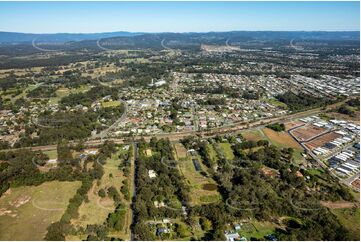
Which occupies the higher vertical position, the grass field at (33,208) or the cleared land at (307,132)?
the grass field at (33,208)

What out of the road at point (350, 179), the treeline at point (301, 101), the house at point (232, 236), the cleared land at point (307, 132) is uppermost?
the house at point (232, 236)

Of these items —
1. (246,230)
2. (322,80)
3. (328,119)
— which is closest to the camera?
(246,230)

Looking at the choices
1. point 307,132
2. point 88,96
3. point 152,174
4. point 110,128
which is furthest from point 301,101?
point 88,96

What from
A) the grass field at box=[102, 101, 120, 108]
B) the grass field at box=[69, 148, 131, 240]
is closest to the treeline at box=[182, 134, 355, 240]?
the grass field at box=[69, 148, 131, 240]

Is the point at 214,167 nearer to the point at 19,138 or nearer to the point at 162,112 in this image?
the point at 162,112

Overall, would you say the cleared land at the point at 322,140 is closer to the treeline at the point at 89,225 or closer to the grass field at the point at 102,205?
the grass field at the point at 102,205

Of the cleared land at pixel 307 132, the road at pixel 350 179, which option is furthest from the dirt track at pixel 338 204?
the cleared land at pixel 307 132

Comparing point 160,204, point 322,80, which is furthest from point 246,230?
point 322,80

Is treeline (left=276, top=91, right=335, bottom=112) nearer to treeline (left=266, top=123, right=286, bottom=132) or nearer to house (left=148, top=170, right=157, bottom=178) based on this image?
treeline (left=266, top=123, right=286, bottom=132)
